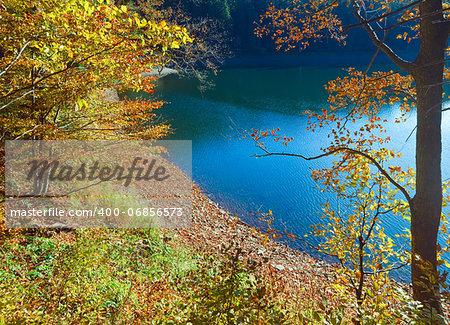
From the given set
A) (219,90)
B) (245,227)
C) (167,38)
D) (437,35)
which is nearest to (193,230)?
(245,227)

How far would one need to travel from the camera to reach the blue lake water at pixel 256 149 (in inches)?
378

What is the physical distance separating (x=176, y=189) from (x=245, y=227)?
308 centimetres

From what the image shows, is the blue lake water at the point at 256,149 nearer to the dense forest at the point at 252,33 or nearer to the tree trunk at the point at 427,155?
the tree trunk at the point at 427,155

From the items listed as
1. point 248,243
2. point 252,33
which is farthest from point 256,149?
point 252,33

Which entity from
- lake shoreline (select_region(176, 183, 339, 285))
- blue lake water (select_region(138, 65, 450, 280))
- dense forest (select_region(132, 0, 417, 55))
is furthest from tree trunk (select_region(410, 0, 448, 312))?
dense forest (select_region(132, 0, 417, 55))

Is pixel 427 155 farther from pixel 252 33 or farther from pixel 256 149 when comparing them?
pixel 252 33

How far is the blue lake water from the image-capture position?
378 inches

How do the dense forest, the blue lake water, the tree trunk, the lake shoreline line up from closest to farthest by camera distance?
the tree trunk, the lake shoreline, the blue lake water, the dense forest

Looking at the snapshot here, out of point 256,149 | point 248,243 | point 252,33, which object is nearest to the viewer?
point 248,243

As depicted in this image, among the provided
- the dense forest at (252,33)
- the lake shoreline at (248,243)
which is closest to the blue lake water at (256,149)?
the lake shoreline at (248,243)

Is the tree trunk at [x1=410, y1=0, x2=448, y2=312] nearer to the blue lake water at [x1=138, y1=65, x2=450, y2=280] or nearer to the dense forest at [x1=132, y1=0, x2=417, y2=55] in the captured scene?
the blue lake water at [x1=138, y1=65, x2=450, y2=280]

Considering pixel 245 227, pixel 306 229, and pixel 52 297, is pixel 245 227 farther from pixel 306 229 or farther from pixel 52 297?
pixel 52 297

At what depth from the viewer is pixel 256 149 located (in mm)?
13758

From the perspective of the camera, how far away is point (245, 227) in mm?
8672
